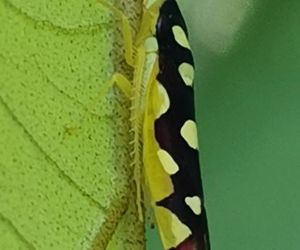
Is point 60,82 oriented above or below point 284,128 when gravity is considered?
above

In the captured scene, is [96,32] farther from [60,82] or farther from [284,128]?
[284,128]

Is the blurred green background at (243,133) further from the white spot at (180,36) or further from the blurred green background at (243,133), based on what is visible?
the white spot at (180,36)

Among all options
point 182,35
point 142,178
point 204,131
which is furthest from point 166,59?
point 204,131

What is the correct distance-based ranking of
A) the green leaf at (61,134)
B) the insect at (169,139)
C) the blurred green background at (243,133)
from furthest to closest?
the blurred green background at (243,133) < the insect at (169,139) < the green leaf at (61,134)

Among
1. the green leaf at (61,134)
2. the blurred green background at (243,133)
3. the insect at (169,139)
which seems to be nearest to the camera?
the green leaf at (61,134)

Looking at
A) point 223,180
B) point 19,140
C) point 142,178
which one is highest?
point 19,140

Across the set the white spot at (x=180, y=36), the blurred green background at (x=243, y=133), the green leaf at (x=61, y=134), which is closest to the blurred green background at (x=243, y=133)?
the blurred green background at (x=243, y=133)

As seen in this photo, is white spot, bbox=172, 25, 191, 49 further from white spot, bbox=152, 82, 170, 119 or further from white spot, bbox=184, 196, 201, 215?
white spot, bbox=184, 196, 201, 215
